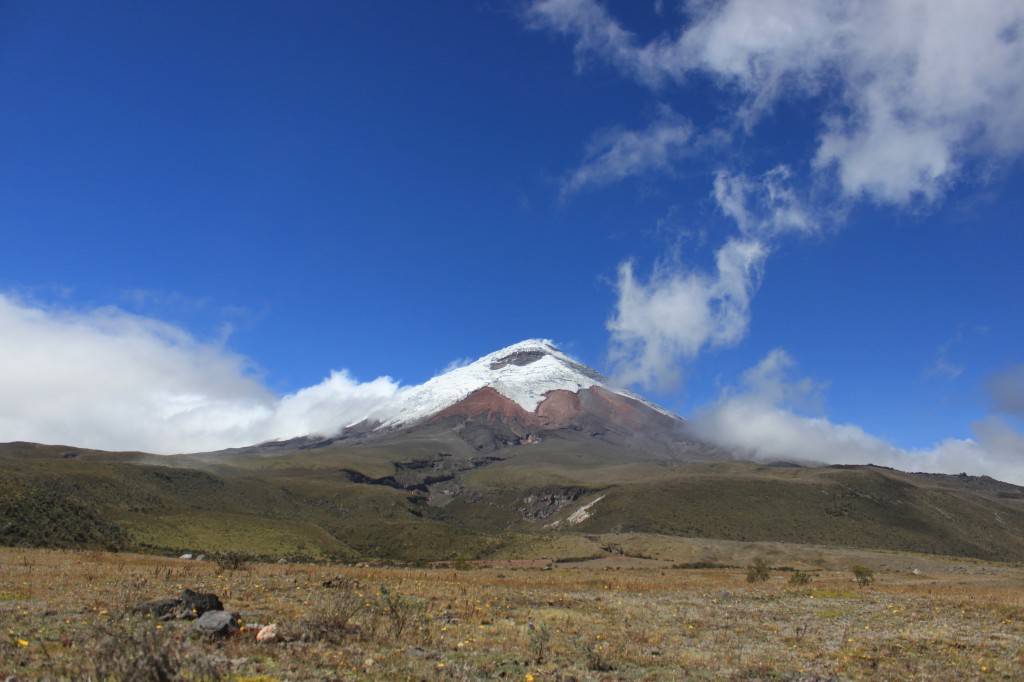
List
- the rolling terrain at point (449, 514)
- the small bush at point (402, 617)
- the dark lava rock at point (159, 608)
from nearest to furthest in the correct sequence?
the dark lava rock at point (159, 608)
the small bush at point (402, 617)
the rolling terrain at point (449, 514)

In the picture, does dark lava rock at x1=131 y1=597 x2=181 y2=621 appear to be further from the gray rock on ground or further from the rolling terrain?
→ the rolling terrain

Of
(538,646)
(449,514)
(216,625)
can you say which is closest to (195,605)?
(216,625)

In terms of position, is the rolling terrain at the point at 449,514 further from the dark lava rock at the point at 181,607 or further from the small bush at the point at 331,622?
the small bush at the point at 331,622

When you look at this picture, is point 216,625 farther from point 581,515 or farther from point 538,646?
point 581,515

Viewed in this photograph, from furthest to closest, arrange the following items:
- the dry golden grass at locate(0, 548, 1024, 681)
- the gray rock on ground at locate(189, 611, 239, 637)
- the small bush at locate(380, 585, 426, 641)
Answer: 1. the small bush at locate(380, 585, 426, 641)
2. the gray rock on ground at locate(189, 611, 239, 637)
3. the dry golden grass at locate(0, 548, 1024, 681)

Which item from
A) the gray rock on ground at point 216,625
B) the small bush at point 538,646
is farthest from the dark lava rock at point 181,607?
the small bush at point 538,646

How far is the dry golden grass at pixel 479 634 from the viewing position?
11.5m

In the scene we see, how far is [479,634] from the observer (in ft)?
52.9

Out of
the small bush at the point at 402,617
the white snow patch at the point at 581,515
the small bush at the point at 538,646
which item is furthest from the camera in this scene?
the white snow patch at the point at 581,515

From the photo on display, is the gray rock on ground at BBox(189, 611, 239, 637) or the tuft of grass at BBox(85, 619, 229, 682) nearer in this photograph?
the tuft of grass at BBox(85, 619, 229, 682)

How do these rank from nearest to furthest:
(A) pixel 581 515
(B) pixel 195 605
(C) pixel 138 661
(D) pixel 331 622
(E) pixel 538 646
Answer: (C) pixel 138 661 < (E) pixel 538 646 < (D) pixel 331 622 < (B) pixel 195 605 < (A) pixel 581 515

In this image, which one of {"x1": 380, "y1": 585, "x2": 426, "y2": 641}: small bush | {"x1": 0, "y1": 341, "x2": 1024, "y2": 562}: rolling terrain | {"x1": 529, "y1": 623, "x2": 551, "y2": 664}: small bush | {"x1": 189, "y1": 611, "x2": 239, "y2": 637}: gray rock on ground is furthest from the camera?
{"x1": 0, "y1": 341, "x2": 1024, "y2": 562}: rolling terrain

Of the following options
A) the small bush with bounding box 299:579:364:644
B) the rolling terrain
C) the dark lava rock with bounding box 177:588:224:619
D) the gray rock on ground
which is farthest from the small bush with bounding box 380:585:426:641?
the rolling terrain

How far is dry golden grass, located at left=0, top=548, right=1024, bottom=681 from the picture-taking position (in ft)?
37.7
